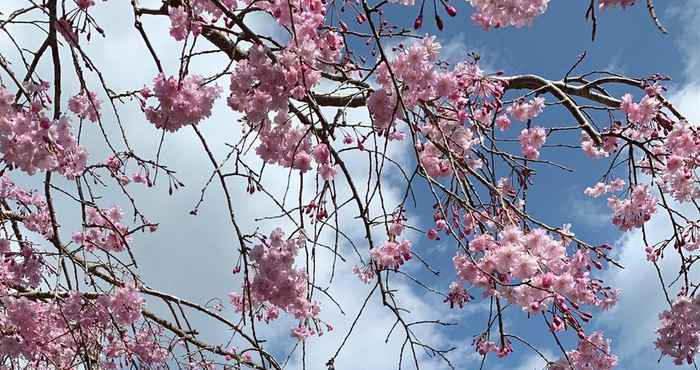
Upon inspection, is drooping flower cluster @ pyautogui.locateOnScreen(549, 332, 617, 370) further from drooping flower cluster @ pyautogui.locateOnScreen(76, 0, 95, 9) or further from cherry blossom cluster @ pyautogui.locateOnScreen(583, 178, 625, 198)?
drooping flower cluster @ pyautogui.locateOnScreen(76, 0, 95, 9)

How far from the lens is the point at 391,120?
7.64 feet

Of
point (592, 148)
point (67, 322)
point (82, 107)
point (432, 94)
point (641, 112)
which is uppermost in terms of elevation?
point (592, 148)

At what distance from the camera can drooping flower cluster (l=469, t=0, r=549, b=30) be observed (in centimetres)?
234

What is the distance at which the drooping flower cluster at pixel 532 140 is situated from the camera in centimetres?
421

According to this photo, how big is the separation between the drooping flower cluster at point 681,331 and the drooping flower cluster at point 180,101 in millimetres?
2356

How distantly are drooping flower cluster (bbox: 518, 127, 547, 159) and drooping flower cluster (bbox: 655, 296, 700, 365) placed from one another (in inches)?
45.9

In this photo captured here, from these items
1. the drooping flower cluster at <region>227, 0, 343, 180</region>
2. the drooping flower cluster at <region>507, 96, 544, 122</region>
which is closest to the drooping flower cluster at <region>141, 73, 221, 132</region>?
the drooping flower cluster at <region>227, 0, 343, 180</region>

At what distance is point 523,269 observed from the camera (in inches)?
92.0

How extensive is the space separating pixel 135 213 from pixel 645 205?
2513mm

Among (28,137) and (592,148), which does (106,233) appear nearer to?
(28,137)

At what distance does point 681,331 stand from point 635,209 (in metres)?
0.67

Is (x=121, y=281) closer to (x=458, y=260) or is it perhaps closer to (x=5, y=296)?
(x=5, y=296)

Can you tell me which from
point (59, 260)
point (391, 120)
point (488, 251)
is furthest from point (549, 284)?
point (59, 260)

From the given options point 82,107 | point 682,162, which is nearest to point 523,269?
point 682,162
